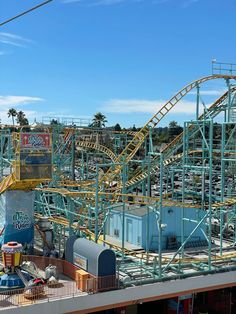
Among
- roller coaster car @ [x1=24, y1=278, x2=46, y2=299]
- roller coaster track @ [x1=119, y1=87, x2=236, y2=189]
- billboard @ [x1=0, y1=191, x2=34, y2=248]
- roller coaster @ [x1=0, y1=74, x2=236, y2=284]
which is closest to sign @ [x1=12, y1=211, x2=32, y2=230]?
billboard @ [x1=0, y1=191, x2=34, y2=248]

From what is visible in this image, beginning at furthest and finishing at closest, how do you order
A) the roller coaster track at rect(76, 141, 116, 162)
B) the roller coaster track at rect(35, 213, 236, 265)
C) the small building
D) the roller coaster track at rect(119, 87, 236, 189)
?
1. the roller coaster track at rect(76, 141, 116, 162)
2. the roller coaster track at rect(119, 87, 236, 189)
3. the small building
4. the roller coaster track at rect(35, 213, 236, 265)

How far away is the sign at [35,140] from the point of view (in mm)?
22094

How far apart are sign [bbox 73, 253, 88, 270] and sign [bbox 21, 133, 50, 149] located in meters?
5.47

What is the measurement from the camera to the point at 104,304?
1916cm

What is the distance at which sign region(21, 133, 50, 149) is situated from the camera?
22.1 meters

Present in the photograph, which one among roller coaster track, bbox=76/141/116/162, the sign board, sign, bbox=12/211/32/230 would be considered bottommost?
the sign board

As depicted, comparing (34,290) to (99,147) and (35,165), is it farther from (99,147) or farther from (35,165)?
(99,147)

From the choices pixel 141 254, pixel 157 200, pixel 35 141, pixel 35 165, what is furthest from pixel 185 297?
pixel 35 141

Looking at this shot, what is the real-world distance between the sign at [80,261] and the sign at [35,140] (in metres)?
5.47

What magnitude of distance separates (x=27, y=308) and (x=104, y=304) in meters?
3.33

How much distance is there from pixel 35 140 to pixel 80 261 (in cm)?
614

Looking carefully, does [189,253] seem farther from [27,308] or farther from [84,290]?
[27,308]

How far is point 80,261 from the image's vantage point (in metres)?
20.2

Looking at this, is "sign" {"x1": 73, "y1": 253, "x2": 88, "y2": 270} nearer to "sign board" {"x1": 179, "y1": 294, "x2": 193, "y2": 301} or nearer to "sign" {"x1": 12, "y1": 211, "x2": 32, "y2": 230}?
"sign" {"x1": 12, "y1": 211, "x2": 32, "y2": 230}
